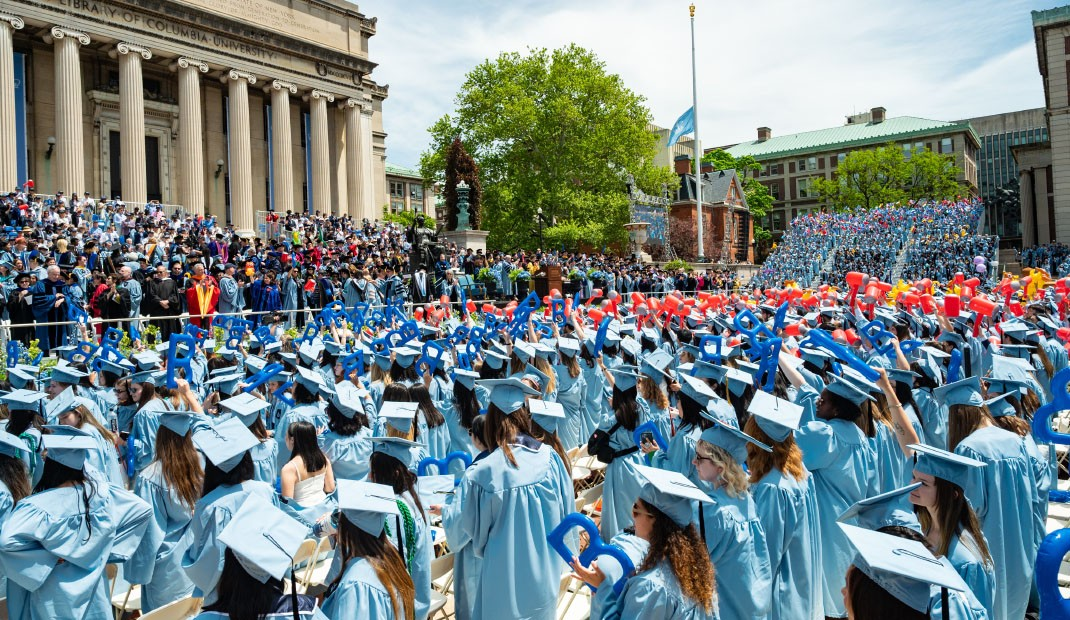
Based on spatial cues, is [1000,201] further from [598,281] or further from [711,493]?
[711,493]

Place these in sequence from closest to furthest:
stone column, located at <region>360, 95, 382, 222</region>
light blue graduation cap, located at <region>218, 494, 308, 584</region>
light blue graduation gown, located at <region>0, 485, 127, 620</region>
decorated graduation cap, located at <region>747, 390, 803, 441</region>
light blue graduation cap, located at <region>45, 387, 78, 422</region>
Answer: light blue graduation cap, located at <region>218, 494, 308, 584</region>
light blue graduation gown, located at <region>0, 485, 127, 620</region>
decorated graduation cap, located at <region>747, 390, 803, 441</region>
light blue graduation cap, located at <region>45, 387, 78, 422</region>
stone column, located at <region>360, 95, 382, 222</region>

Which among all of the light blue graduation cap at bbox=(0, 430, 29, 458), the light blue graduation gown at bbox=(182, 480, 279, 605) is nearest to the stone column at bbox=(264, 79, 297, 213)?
the light blue graduation cap at bbox=(0, 430, 29, 458)

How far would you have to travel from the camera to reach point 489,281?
26.1 m

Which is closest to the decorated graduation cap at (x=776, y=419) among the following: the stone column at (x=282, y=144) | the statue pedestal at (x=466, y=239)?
the statue pedestal at (x=466, y=239)

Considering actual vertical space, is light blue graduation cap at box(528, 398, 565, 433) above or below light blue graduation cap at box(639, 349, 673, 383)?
below

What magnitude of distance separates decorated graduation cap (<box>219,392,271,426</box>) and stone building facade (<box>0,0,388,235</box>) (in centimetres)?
3067

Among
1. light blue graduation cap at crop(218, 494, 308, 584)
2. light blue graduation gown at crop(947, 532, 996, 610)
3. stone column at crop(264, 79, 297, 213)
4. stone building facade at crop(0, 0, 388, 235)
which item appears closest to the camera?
light blue graduation cap at crop(218, 494, 308, 584)

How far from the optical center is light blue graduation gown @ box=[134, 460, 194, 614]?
16.0 ft

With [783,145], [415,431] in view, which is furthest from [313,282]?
[783,145]

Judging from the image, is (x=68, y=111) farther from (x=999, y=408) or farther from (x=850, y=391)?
(x=999, y=408)

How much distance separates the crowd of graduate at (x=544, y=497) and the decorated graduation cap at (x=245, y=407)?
0.11ft

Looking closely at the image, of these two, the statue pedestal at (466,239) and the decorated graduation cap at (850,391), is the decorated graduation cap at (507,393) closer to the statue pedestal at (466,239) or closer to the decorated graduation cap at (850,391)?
the decorated graduation cap at (850,391)

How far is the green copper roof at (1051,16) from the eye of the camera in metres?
43.2

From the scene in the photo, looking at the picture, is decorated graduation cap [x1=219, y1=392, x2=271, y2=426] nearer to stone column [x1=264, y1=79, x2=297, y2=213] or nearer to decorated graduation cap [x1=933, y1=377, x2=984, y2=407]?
decorated graduation cap [x1=933, y1=377, x2=984, y2=407]
